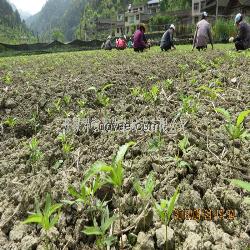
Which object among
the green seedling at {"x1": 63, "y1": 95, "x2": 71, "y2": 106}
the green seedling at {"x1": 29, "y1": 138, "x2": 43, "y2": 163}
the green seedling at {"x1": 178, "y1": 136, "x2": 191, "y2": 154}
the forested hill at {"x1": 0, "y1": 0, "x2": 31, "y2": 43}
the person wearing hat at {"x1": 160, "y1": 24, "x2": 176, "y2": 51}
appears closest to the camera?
the green seedling at {"x1": 178, "y1": 136, "x2": 191, "y2": 154}

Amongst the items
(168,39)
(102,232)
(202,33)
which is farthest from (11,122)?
(168,39)

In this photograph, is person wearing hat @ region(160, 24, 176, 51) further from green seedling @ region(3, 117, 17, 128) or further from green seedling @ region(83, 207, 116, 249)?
green seedling @ region(83, 207, 116, 249)

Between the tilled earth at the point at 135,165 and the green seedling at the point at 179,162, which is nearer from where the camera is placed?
the tilled earth at the point at 135,165

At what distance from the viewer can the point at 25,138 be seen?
3256mm

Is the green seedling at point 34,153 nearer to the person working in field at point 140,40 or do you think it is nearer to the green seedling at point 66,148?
the green seedling at point 66,148

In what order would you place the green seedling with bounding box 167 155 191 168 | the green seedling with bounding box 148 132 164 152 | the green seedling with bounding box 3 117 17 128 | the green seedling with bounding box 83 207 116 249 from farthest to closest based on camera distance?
the green seedling with bounding box 3 117 17 128
the green seedling with bounding box 148 132 164 152
the green seedling with bounding box 167 155 191 168
the green seedling with bounding box 83 207 116 249

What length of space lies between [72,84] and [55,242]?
3468 millimetres

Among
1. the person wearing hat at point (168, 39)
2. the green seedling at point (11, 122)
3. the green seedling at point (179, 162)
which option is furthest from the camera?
the person wearing hat at point (168, 39)

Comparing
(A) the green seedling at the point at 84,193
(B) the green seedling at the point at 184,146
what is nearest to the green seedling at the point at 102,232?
(A) the green seedling at the point at 84,193

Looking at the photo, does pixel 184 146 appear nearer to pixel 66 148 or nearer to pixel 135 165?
pixel 135 165

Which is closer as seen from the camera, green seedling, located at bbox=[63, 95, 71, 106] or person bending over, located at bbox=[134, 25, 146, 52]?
green seedling, located at bbox=[63, 95, 71, 106]

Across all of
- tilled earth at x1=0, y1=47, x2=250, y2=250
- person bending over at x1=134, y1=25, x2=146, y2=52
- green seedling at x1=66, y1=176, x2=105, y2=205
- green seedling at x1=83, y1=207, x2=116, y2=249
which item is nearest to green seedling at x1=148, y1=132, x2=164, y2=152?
tilled earth at x1=0, y1=47, x2=250, y2=250

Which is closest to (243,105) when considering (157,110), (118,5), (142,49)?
(157,110)

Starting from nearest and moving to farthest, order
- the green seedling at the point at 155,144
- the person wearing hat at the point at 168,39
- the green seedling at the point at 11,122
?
the green seedling at the point at 155,144, the green seedling at the point at 11,122, the person wearing hat at the point at 168,39
